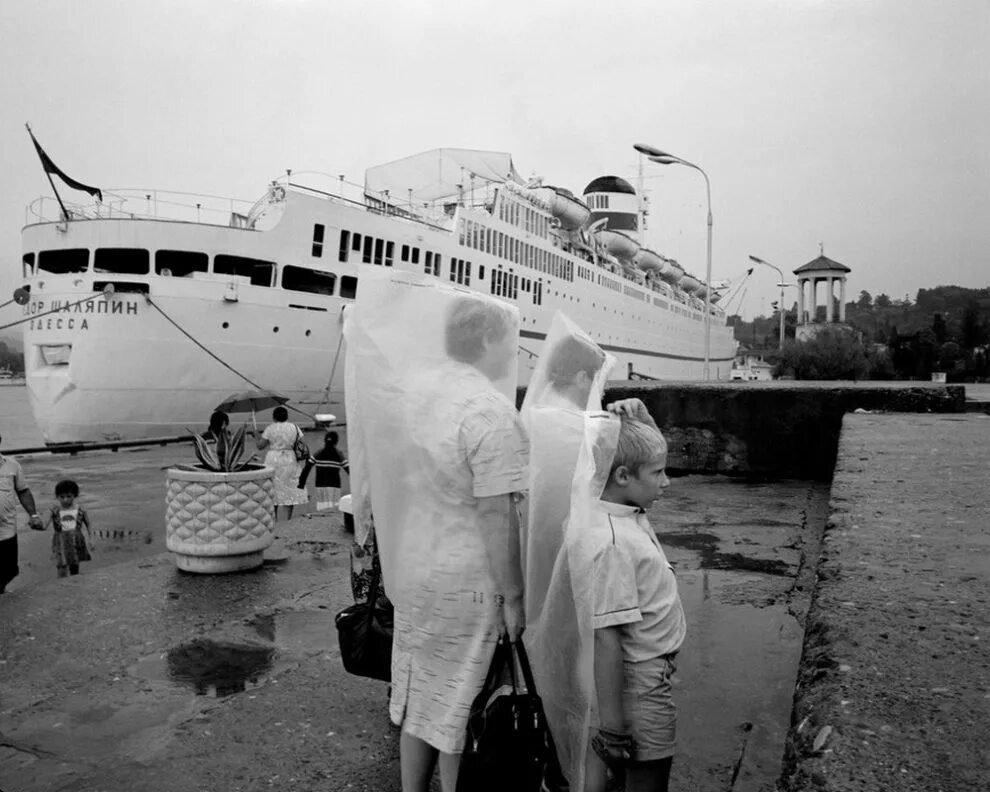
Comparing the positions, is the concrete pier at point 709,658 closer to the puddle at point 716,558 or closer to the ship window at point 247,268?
the puddle at point 716,558

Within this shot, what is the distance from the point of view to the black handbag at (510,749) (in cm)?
190

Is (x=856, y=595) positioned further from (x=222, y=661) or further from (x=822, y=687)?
(x=222, y=661)

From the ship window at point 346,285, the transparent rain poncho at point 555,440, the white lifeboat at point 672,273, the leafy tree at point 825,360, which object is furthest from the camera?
the white lifeboat at point 672,273

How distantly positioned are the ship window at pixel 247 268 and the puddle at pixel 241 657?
18.8 metres

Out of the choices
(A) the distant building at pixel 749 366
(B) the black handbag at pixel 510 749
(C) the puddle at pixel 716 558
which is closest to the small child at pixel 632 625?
(B) the black handbag at pixel 510 749

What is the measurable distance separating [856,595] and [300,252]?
71.1 feet

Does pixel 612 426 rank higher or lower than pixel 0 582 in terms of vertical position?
higher

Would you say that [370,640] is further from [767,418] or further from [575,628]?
[767,418]

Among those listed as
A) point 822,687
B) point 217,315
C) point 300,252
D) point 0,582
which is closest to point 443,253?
point 300,252

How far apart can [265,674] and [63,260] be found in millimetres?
21488

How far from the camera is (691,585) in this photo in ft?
12.9

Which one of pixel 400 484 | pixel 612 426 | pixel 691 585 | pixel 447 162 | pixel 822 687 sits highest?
pixel 447 162

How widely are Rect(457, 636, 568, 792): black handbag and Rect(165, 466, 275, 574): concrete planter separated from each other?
3054 millimetres

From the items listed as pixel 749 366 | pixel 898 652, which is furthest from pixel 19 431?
pixel 749 366
